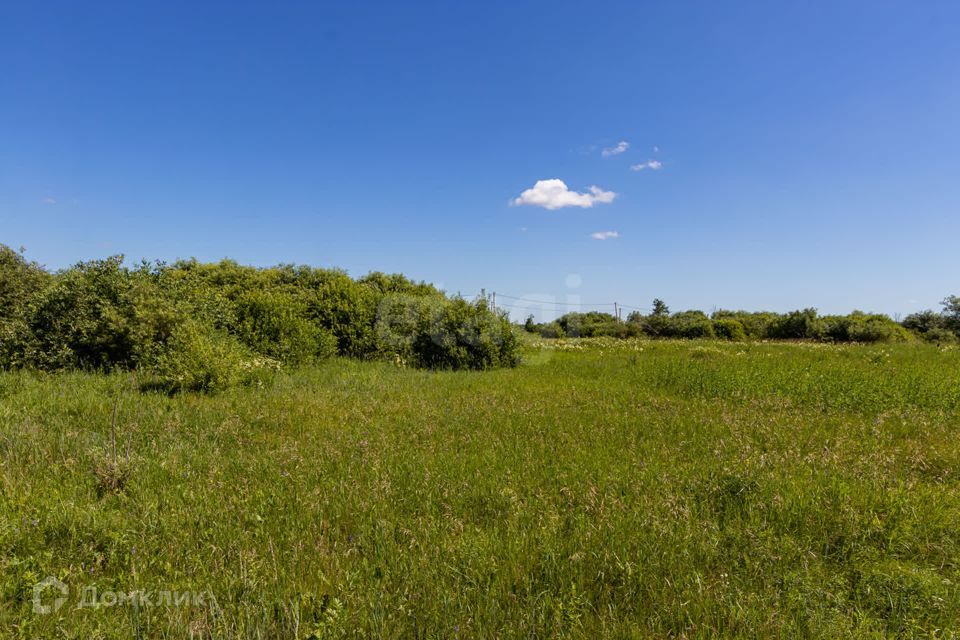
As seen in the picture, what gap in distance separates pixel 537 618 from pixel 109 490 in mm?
3797

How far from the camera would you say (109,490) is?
3.63 meters

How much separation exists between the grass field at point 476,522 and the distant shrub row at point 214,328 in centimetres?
219

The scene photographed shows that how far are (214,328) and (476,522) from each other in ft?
31.1

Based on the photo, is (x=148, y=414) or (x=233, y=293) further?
(x=233, y=293)

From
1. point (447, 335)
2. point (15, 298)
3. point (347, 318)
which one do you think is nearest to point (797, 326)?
Result: point (447, 335)

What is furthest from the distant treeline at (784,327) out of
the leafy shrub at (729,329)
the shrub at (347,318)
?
the shrub at (347,318)

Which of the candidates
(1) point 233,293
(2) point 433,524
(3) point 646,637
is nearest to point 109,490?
(2) point 433,524

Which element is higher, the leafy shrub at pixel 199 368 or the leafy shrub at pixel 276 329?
the leafy shrub at pixel 276 329

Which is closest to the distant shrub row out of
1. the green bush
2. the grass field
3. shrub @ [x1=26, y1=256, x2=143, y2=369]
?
shrub @ [x1=26, y1=256, x2=143, y2=369]

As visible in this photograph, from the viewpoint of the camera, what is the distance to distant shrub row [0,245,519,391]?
8508 millimetres

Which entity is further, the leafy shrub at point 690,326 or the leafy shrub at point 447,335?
the leafy shrub at point 690,326

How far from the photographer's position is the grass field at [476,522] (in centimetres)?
227

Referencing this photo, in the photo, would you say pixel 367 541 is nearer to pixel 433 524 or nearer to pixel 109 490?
pixel 433 524

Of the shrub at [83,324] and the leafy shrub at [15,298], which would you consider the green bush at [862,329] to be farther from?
the leafy shrub at [15,298]
